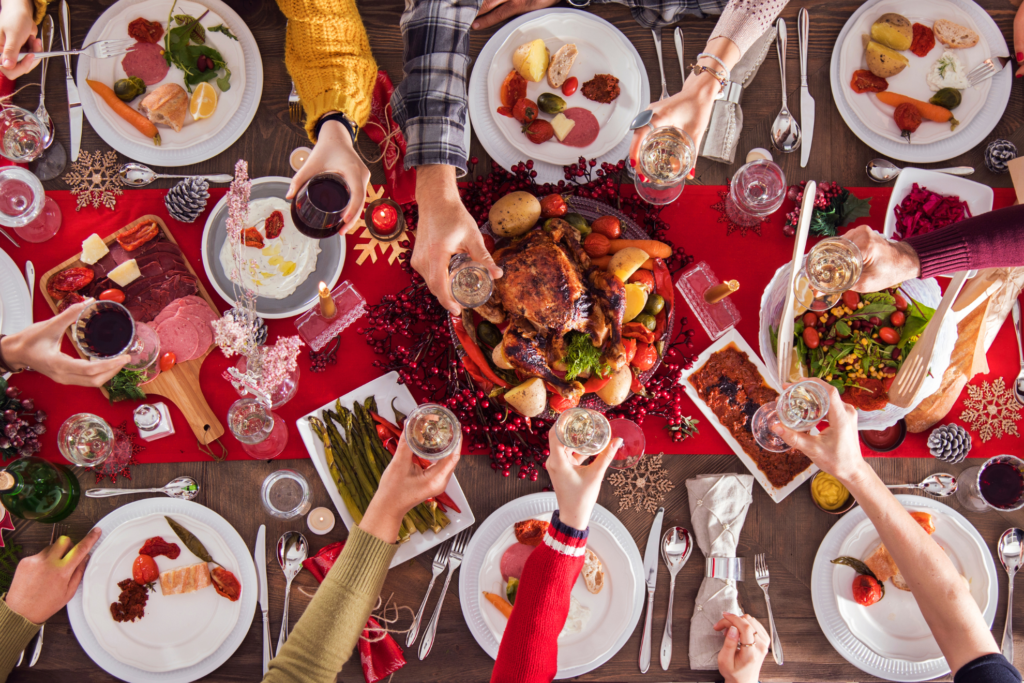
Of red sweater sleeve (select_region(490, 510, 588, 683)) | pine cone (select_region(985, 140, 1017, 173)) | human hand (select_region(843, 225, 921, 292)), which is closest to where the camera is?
red sweater sleeve (select_region(490, 510, 588, 683))

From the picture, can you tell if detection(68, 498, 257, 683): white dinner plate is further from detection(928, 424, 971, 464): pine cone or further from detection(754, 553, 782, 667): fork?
detection(928, 424, 971, 464): pine cone

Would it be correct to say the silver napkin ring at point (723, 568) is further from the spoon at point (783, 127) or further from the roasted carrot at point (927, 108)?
the roasted carrot at point (927, 108)

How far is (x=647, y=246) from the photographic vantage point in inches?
76.0

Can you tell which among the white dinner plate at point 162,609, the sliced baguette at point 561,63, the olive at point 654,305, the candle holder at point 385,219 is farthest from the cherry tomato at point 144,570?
the sliced baguette at point 561,63

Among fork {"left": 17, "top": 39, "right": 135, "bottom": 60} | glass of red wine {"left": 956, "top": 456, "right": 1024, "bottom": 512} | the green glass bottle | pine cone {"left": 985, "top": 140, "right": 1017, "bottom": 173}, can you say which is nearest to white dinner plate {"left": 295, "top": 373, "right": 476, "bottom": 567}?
the green glass bottle

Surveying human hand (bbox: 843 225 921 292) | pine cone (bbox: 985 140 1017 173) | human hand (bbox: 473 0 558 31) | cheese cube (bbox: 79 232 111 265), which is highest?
human hand (bbox: 473 0 558 31)

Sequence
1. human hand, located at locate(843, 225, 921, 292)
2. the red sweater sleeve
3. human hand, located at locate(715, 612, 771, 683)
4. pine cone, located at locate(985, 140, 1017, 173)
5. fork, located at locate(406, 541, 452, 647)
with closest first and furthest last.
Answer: the red sweater sleeve
human hand, located at locate(843, 225, 921, 292)
human hand, located at locate(715, 612, 771, 683)
fork, located at locate(406, 541, 452, 647)
pine cone, located at locate(985, 140, 1017, 173)

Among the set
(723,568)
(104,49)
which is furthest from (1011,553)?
(104,49)

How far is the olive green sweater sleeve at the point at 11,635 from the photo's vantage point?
1970 mm

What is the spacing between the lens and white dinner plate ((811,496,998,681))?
210cm

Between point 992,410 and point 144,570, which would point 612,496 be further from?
point 144,570

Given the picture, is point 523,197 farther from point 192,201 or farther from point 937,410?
point 937,410

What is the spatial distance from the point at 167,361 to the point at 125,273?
1.13 feet

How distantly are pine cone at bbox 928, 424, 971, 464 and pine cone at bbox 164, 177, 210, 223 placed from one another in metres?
2.72
